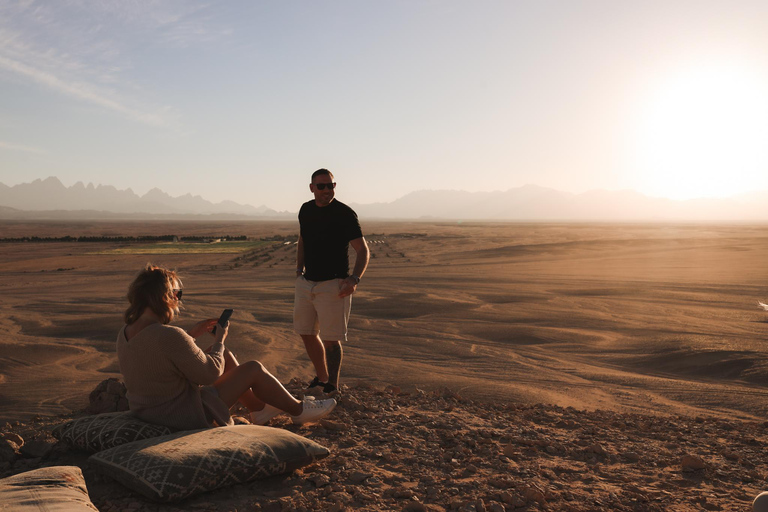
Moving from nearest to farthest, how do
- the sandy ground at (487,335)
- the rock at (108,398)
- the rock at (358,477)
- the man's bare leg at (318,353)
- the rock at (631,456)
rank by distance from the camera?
the rock at (358,477) → the rock at (631,456) → the rock at (108,398) → the man's bare leg at (318,353) → the sandy ground at (487,335)

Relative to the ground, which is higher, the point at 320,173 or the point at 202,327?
the point at 320,173

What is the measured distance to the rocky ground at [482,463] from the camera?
346 centimetres

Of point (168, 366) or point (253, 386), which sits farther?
point (253, 386)

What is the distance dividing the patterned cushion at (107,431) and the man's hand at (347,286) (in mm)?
1967

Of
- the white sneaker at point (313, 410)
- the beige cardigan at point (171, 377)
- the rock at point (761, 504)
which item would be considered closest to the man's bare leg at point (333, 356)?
the white sneaker at point (313, 410)

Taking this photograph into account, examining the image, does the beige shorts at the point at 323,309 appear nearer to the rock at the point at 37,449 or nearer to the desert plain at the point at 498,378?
the desert plain at the point at 498,378

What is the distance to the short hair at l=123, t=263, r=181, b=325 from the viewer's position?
343cm

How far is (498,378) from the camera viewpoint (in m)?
7.95

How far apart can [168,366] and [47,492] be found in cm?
86

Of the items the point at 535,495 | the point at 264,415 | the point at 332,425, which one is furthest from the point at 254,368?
the point at 535,495

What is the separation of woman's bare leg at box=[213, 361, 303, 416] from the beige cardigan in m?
0.09

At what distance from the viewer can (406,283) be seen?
60.4ft

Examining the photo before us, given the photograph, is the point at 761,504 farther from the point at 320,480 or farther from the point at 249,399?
the point at 249,399

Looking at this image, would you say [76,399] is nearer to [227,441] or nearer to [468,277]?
[227,441]
